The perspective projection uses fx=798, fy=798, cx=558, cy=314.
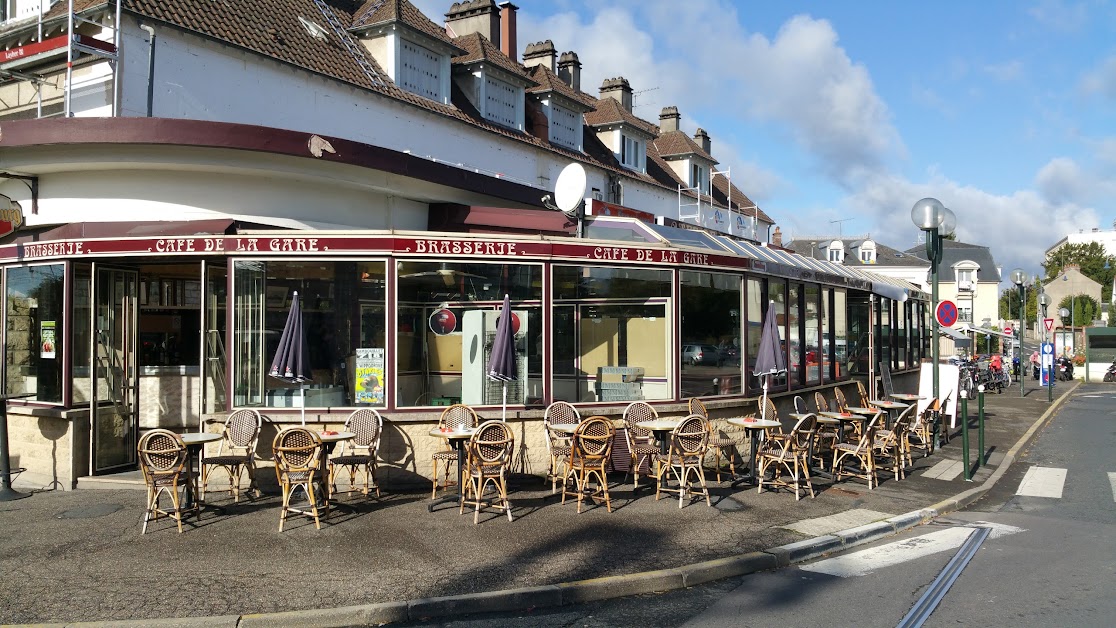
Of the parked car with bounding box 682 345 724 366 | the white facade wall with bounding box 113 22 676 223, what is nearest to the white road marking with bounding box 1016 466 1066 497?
the parked car with bounding box 682 345 724 366

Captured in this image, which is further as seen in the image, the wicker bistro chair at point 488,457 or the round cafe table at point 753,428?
the round cafe table at point 753,428

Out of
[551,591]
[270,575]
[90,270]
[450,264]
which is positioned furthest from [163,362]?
[551,591]

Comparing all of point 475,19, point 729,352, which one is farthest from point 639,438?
point 475,19

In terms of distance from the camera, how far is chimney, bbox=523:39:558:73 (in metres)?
29.5

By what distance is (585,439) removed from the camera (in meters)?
9.24

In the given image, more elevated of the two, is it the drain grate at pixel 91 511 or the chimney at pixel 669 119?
the chimney at pixel 669 119

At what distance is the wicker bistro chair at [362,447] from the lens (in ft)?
→ 31.5

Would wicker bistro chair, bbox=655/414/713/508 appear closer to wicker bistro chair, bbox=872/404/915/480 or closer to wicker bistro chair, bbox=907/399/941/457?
wicker bistro chair, bbox=872/404/915/480

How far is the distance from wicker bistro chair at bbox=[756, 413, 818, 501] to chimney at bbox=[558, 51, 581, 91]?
73.5ft

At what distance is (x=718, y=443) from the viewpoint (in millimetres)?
10289

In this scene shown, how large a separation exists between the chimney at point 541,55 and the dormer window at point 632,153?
3960 mm

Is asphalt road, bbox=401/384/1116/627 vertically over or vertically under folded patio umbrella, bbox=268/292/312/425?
under

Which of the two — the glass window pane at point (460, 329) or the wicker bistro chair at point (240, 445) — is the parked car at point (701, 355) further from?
the wicker bistro chair at point (240, 445)

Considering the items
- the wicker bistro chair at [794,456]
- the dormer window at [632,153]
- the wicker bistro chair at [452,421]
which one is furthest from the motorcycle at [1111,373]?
the wicker bistro chair at [452,421]
